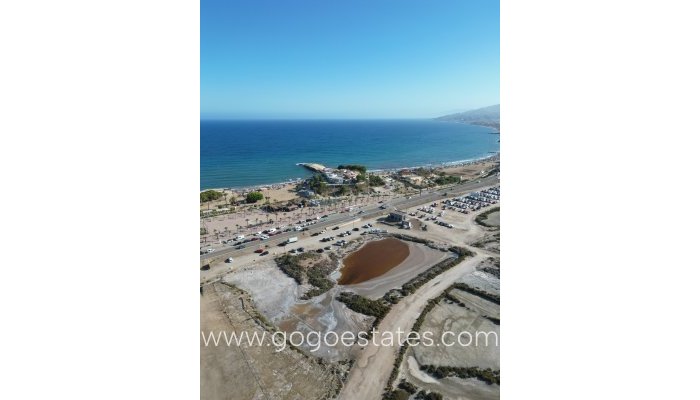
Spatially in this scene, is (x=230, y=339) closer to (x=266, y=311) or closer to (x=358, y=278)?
(x=266, y=311)

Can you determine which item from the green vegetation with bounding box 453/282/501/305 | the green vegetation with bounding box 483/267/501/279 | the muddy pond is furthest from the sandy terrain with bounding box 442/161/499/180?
the green vegetation with bounding box 453/282/501/305

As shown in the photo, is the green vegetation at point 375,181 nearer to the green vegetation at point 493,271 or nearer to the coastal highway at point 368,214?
the coastal highway at point 368,214

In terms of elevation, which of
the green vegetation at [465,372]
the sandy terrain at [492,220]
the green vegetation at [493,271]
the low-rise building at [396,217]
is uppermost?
the low-rise building at [396,217]

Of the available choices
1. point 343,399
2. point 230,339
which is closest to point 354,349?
point 343,399

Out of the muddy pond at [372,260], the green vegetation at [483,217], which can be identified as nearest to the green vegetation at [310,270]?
the muddy pond at [372,260]

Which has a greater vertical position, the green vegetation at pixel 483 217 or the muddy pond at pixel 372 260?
the green vegetation at pixel 483 217

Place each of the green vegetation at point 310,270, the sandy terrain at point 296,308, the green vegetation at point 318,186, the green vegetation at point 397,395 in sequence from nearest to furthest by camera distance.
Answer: the green vegetation at point 397,395 → the sandy terrain at point 296,308 → the green vegetation at point 310,270 → the green vegetation at point 318,186

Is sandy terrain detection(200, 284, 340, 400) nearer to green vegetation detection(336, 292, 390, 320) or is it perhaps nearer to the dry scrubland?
the dry scrubland
